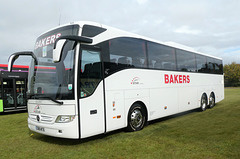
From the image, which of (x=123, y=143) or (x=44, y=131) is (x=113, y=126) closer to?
(x=123, y=143)

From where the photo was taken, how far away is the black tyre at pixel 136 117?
6657 mm

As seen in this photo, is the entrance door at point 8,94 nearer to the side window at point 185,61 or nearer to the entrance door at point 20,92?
the entrance door at point 20,92

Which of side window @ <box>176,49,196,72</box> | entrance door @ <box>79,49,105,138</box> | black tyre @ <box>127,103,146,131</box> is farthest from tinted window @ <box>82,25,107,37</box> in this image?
side window @ <box>176,49,196,72</box>

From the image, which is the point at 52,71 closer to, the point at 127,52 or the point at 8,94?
the point at 127,52

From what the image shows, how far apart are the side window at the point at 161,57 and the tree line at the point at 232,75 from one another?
6071 cm

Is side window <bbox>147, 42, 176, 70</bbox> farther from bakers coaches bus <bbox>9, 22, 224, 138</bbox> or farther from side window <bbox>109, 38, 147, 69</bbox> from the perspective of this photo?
side window <bbox>109, 38, 147, 69</bbox>

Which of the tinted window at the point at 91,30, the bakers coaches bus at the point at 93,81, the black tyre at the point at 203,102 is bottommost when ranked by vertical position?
the black tyre at the point at 203,102

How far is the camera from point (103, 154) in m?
4.71

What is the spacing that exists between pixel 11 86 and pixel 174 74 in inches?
406

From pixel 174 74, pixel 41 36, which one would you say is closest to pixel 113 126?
pixel 41 36

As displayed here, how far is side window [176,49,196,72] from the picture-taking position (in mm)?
9572

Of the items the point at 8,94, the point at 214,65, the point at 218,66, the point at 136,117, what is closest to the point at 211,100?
the point at 214,65

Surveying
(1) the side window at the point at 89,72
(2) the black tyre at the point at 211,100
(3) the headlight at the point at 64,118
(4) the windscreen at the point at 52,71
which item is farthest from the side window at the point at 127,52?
(2) the black tyre at the point at 211,100

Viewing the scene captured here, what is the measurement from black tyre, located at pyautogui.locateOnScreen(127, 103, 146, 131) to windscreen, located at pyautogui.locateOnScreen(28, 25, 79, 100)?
250 cm
